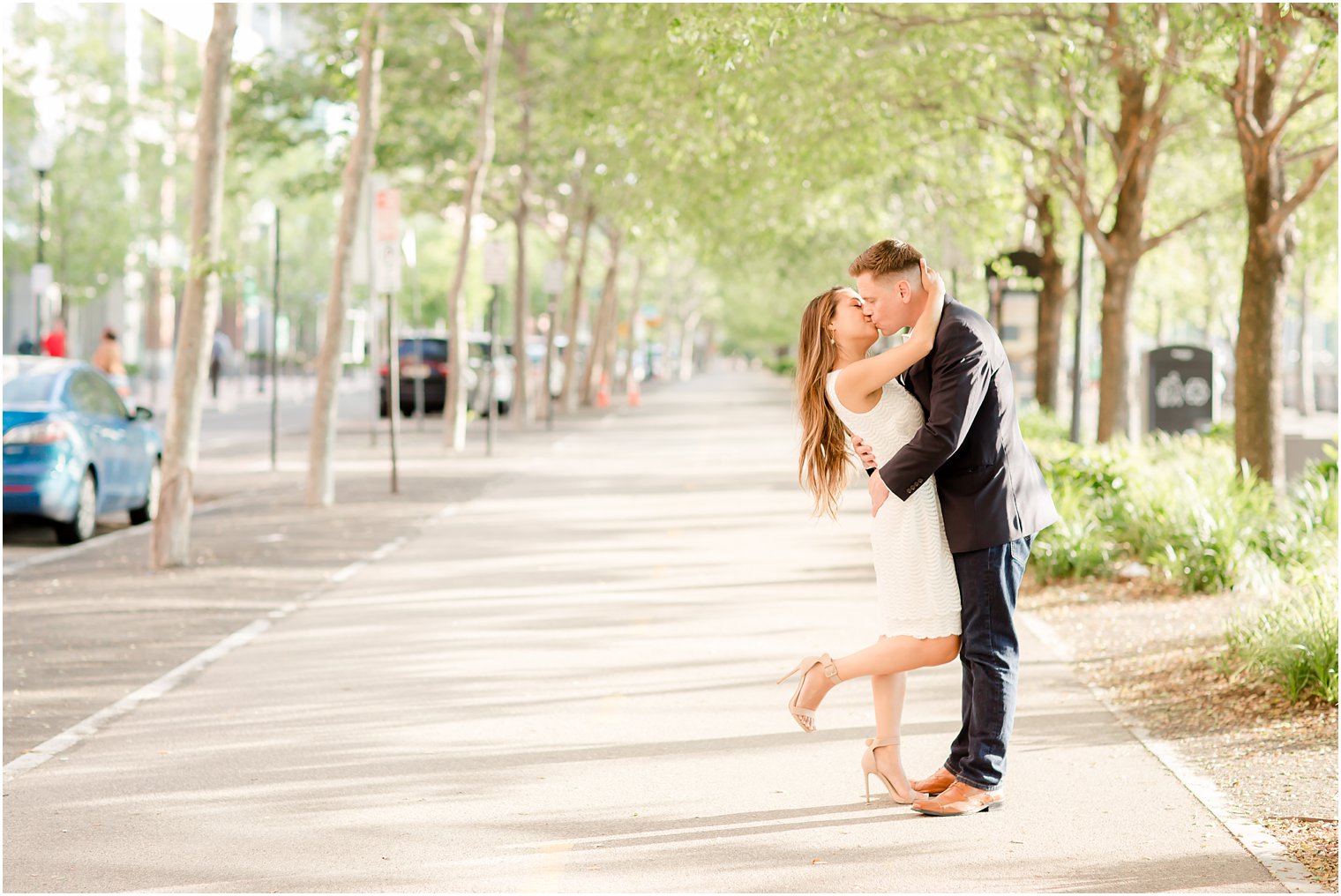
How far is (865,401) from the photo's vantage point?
19.7 feet

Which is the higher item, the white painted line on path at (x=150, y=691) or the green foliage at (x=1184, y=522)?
the green foliage at (x=1184, y=522)

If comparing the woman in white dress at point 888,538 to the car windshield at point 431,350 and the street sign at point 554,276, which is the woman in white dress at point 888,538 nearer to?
the street sign at point 554,276

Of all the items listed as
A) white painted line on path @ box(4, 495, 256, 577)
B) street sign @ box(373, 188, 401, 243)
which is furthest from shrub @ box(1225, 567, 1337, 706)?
street sign @ box(373, 188, 401, 243)

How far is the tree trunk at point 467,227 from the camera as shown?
25.3 meters

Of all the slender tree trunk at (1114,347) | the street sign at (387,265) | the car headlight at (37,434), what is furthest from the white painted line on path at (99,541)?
the slender tree trunk at (1114,347)

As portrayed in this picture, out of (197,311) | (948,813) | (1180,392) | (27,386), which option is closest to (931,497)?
(948,813)

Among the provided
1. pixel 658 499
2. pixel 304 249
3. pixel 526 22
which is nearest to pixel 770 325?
pixel 304 249

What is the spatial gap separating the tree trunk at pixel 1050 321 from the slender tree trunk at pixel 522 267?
9.95m

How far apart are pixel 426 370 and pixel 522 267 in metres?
5.11

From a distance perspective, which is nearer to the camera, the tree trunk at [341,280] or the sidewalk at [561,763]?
the sidewalk at [561,763]

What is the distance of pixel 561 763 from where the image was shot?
22.2 ft

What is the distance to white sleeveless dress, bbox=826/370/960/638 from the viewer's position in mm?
5992

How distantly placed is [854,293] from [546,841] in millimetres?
2010

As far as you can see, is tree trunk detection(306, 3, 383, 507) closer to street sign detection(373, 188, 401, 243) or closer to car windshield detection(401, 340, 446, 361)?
street sign detection(373, 188, 401, 243)
